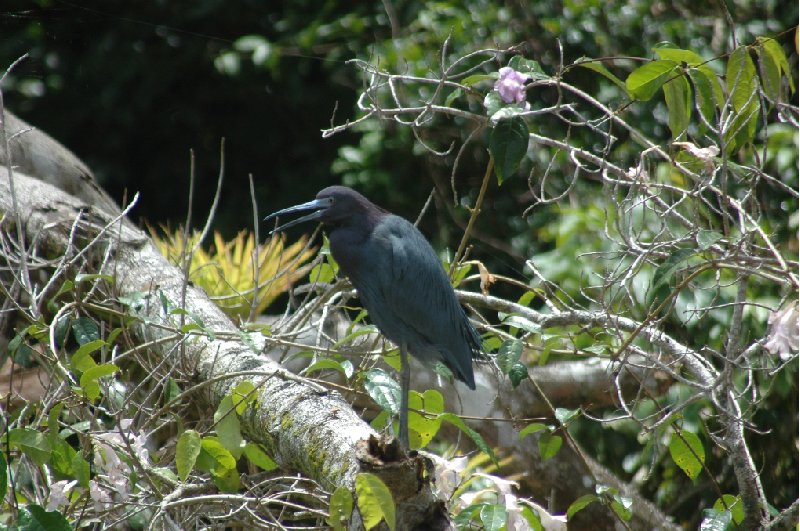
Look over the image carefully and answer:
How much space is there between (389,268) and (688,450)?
87 centimetres

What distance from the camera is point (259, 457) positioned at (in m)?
2.30

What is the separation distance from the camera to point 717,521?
2113 millimetres

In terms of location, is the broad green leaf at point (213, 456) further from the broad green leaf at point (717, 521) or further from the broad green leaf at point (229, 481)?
the broad green leaf at point (717, 521)

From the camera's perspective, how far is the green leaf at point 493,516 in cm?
202

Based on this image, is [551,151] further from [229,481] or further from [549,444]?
[229,481]

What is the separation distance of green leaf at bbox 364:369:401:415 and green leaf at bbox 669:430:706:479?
25.8 inches

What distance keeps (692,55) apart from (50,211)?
2052mm

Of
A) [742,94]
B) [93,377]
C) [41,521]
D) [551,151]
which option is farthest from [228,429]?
[551,151]

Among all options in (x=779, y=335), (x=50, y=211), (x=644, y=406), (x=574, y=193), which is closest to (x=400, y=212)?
(x=574, y=193)

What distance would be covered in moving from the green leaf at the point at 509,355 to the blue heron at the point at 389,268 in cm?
39

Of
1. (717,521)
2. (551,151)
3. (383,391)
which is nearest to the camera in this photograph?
(717,521)

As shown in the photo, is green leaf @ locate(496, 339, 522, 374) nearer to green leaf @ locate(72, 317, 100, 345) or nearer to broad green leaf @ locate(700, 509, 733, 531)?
broad green leaf @ locate(700, 509, 733, 531)

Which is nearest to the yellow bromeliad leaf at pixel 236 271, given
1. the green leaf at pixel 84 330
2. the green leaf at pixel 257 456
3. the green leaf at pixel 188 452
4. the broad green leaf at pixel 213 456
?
the green leaf at pixel 84 330

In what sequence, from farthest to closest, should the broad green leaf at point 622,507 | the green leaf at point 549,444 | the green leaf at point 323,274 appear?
the green leaf at point 323,274 → the green leaf at point 549,444 → the broad green leaf at point 622,507
